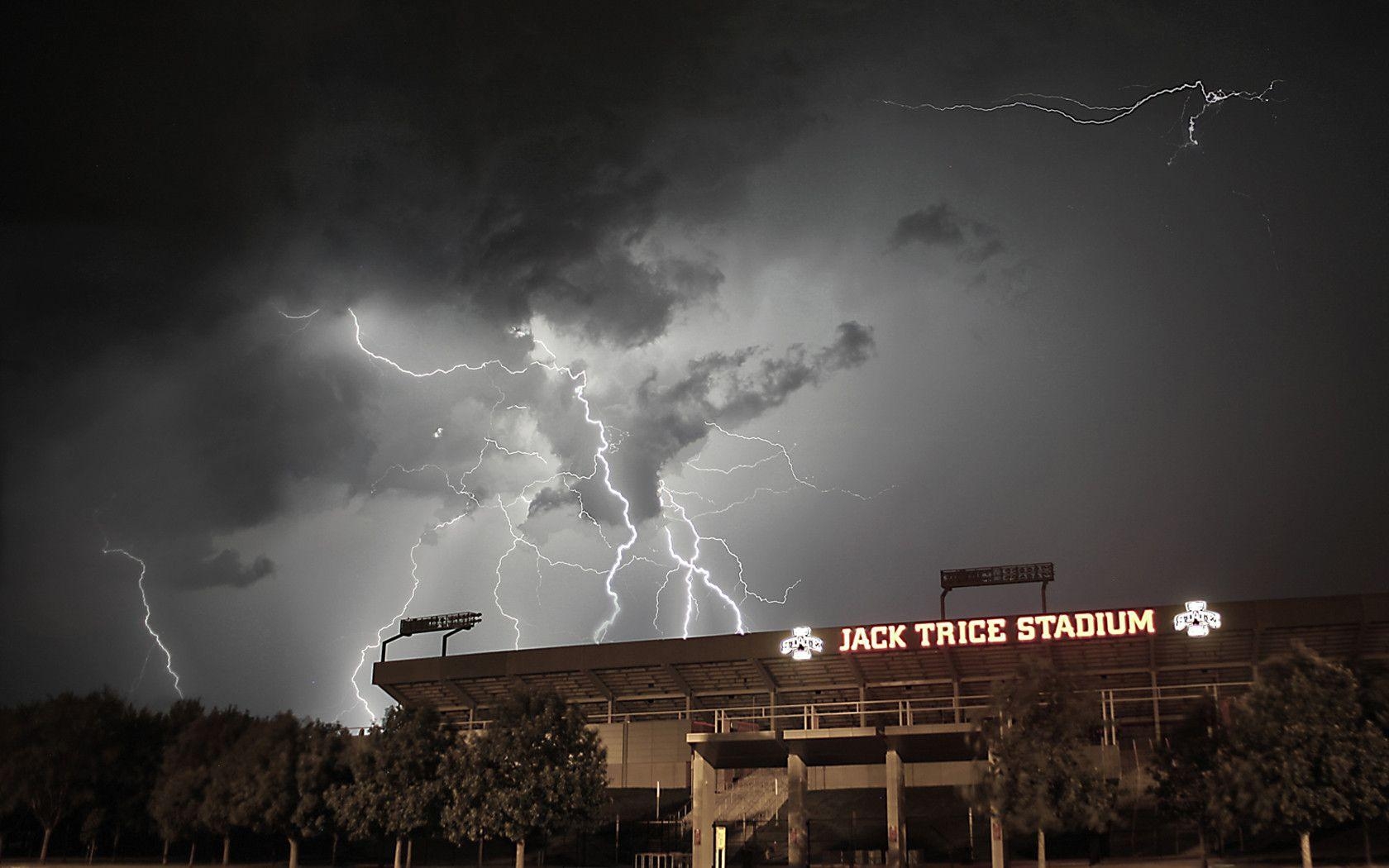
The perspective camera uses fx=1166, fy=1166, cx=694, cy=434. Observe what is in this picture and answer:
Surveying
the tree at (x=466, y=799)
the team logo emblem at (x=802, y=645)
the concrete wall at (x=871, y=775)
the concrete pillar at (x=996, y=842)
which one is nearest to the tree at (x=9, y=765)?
the tree at (x=466, y=799)

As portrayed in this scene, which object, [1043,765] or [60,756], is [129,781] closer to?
[60,756]

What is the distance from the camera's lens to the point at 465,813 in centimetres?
4319

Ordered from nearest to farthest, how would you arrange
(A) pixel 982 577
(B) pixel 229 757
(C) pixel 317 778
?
(C) pixel 317 778 < (B) pixel 229 757 < (A) pixel 982 577

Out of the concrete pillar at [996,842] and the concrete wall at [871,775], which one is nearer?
the concrete pillar at [996,842]

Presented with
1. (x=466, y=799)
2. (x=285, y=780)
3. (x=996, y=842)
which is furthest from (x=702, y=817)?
(x=285, y=780)

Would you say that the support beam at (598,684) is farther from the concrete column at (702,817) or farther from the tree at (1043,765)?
the tree at (1043,765)

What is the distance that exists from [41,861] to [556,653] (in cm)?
2742

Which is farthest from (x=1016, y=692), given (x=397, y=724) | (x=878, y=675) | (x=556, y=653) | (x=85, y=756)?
(x=85, y=756)

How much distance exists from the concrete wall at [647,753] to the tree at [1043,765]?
25198 millimetres

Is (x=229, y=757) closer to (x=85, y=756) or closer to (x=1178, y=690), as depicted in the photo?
(x=85, y=756)

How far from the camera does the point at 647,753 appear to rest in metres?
60.1

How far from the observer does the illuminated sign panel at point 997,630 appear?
47094mm

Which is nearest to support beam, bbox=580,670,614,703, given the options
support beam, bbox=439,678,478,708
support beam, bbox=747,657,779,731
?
support beam, bbox=439,678,478,708

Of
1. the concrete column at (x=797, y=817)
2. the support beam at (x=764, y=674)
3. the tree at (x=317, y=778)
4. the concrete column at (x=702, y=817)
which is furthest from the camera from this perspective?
the support beam at (x=764, y=674)
